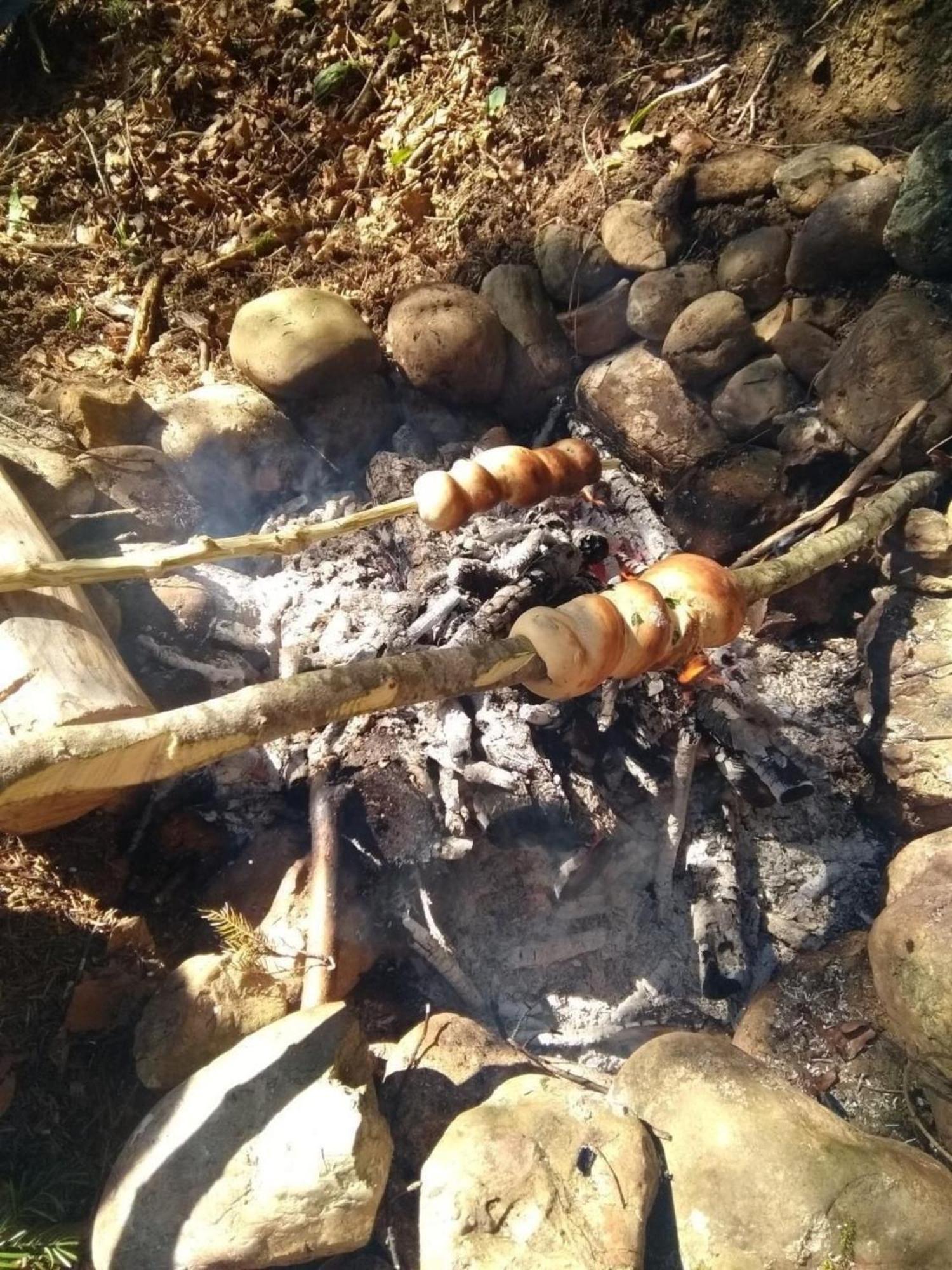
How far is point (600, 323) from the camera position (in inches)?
167

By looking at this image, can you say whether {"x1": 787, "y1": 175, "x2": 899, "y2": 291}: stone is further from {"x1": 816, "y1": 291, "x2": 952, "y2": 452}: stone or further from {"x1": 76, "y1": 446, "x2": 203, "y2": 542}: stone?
{"x1": 76, "y1": 446, "x2": 203, "y2": 542}: stone

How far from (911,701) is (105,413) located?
13.5 feet

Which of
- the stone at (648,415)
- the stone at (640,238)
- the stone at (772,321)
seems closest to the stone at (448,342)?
the stone at (648,415)

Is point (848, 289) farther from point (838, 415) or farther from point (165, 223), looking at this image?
point (165, 223)

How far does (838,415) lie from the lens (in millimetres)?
3578

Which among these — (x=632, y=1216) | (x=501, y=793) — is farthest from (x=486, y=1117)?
(x=501, y=793)

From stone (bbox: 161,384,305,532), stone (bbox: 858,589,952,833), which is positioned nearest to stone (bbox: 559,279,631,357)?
stone (bbox: 161,384,305,532)

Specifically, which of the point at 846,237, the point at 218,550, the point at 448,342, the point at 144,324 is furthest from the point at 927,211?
the point at 144,324

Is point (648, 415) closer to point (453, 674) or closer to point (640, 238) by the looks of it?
point (640, 238)

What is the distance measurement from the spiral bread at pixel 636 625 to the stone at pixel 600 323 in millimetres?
1826

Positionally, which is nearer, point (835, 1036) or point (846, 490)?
point (835, 1036)

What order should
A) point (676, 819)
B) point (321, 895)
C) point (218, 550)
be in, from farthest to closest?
point (676, 819)
point (321, 895)
point (218, 550)

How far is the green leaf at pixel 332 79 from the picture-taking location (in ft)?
17.0

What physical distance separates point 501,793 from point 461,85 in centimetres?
459
